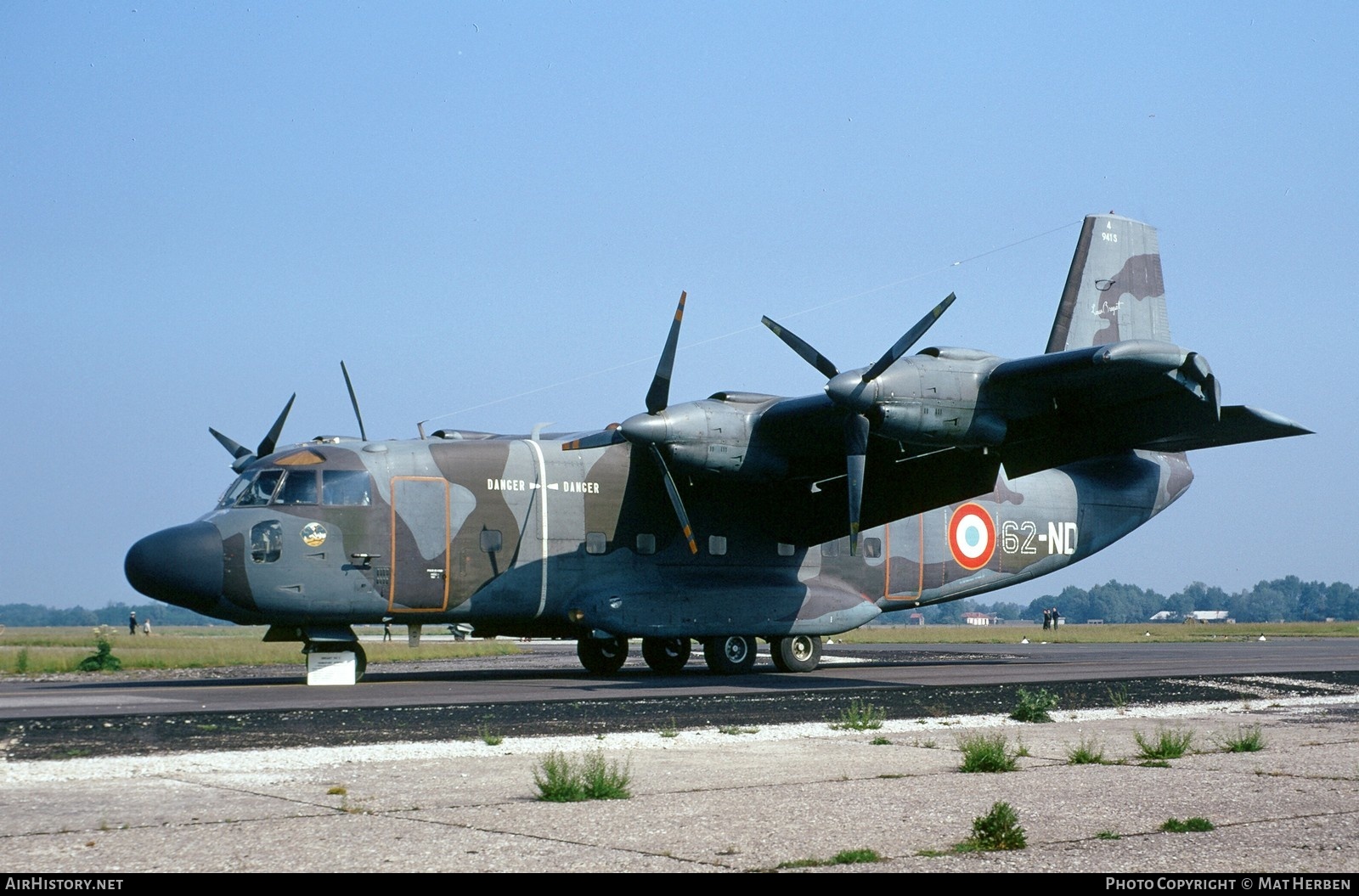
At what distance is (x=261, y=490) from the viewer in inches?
928

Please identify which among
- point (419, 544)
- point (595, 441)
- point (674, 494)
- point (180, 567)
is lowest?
point (180, 567)

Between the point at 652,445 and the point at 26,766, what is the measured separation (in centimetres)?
1443

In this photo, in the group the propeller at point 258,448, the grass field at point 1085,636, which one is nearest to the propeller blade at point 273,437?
the propeller at point 258,448

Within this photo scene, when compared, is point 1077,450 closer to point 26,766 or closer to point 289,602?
point 289,602

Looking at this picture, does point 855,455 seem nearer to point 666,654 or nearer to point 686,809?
point 666,654

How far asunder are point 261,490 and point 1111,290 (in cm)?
1972

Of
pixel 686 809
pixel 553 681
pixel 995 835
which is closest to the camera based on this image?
pixel 995 835

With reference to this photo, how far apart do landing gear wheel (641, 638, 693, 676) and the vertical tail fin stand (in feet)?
36.8

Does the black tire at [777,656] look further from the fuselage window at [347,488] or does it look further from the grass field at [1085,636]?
the grass field at [1085,636]

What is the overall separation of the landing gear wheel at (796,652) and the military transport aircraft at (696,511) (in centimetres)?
6

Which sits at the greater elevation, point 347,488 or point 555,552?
point 347,488

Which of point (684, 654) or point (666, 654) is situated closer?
point (666, 654)

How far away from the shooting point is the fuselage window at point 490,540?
2486 centimetres

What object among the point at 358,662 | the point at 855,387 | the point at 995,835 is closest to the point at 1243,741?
the point at 995,835
